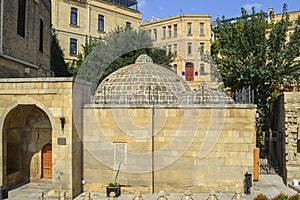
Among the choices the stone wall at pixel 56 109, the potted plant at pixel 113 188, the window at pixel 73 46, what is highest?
the window at pixel 73 46

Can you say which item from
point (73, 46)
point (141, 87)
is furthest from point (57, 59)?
point (141, 87)

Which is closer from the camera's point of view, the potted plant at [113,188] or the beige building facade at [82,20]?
the potted plant at [113,188]

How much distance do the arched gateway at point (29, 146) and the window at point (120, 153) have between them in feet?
11.5

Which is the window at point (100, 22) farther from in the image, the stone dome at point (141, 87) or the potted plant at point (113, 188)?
the potted plant at point (113, 188)

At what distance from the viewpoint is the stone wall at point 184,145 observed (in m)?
14.5

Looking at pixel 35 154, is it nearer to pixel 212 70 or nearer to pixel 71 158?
pixel 71 158

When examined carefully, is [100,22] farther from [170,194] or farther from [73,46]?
[170,194]

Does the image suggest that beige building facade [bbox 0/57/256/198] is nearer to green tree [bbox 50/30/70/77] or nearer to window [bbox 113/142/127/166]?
window [bbox 113/142/127/166]

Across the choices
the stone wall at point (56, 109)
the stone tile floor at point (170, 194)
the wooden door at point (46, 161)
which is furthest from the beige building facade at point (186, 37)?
the stone wall at point (56, 109)

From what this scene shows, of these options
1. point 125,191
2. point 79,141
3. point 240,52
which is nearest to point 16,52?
point 79,141

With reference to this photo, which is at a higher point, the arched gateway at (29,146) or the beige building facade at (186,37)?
the beige building facade at (186,37)

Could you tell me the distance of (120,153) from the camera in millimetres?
14844

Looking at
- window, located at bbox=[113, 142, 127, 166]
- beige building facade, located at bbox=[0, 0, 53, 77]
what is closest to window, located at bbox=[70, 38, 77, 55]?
beige building facade, located at bbox=[0, 0, 53, 77]

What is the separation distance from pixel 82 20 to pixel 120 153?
26.7 meters
